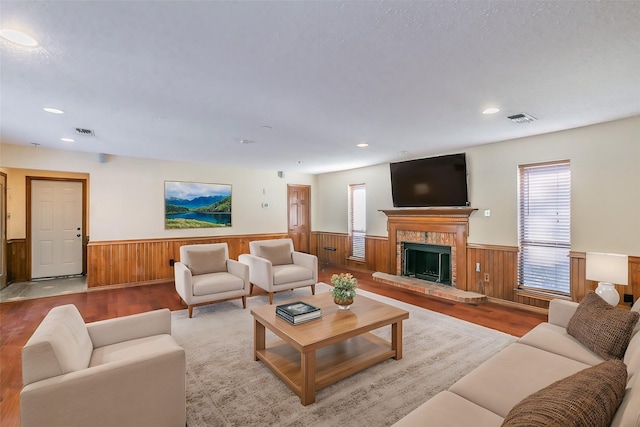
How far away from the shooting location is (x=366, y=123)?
11.3 feet


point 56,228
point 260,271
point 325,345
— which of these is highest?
point 56,228

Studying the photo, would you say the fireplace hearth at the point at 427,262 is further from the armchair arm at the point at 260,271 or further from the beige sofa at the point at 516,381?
the beige sofa at the point at 516,381

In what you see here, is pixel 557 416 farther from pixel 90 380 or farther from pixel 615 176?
pixel 615 176

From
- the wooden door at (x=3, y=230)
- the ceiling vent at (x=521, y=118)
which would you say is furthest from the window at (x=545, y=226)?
the wooden door at (x=3, y=230)

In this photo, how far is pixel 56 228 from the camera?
19.6 feet

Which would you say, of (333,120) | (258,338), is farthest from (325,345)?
(333,120)

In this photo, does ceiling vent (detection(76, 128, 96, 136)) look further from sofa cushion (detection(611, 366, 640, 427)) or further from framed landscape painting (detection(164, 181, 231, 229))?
sofa cushion (detection(611, 366, 640, 427))

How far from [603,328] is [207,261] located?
4259mm

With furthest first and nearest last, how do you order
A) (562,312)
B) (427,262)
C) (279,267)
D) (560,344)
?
(427,262) → (279,267) → (562,312) → (560,344)

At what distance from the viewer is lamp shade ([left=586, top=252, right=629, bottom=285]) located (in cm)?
311

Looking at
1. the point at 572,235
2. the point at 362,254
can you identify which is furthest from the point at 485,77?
the point at 362,254

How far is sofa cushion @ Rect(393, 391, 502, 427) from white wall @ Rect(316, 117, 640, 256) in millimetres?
3320

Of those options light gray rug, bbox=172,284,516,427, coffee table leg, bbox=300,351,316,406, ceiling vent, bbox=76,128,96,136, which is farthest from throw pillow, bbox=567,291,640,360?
ceiling vent, bbox=76,128,96,136

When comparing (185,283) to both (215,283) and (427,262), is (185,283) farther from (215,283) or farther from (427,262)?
(427,262)
